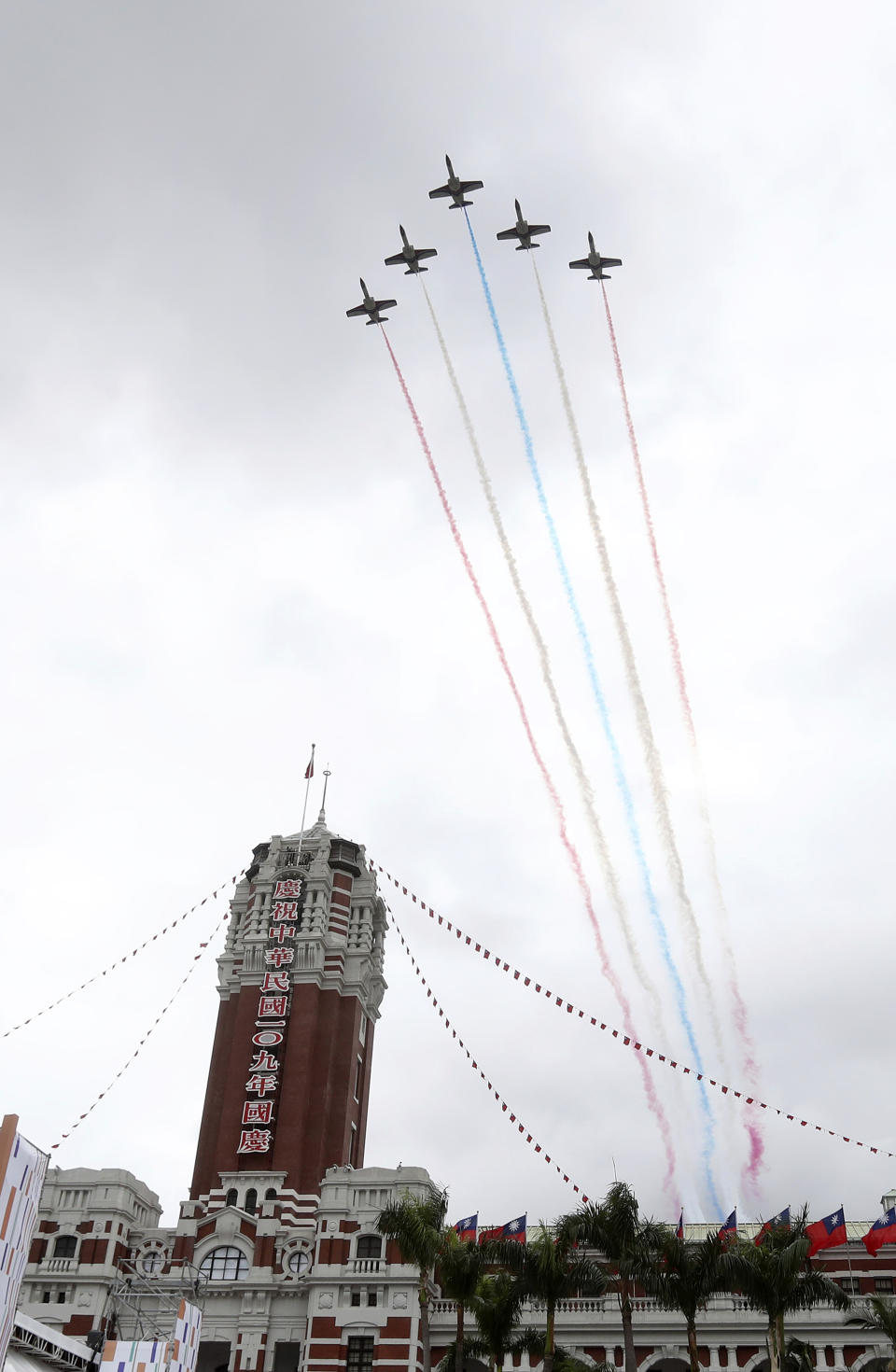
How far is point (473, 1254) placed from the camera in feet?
177

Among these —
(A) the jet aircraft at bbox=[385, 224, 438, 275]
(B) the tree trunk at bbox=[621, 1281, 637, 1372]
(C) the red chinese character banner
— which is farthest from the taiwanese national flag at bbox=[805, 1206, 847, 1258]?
(A) the jet aircraft at bbox=[385, 224, 438, 275]

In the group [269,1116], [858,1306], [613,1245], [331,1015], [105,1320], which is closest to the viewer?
[613,1245]

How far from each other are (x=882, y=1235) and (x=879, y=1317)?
14.4m

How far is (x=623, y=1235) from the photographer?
51.3 metres

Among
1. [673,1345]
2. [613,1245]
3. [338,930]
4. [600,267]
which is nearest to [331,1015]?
[338,930]

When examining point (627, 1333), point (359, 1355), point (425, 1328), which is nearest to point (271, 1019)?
point (359, 1355)

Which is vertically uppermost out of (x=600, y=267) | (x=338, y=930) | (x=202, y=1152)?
(x=600, y=267)

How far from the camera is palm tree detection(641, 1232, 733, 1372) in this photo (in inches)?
1993

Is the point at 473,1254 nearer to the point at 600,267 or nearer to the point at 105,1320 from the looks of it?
the point at 105,1320

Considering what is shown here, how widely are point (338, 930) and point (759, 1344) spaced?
124 ft

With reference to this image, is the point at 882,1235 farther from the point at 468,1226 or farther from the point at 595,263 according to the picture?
the point at 595,263

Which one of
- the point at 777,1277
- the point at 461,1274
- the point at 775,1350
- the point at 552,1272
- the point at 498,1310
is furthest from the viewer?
the point at 461,1274

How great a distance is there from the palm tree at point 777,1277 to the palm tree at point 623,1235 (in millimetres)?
3472

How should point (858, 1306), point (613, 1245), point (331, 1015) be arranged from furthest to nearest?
1. point (331, 1015)
2. point (858, 1306)
3. point (613, 1245)
